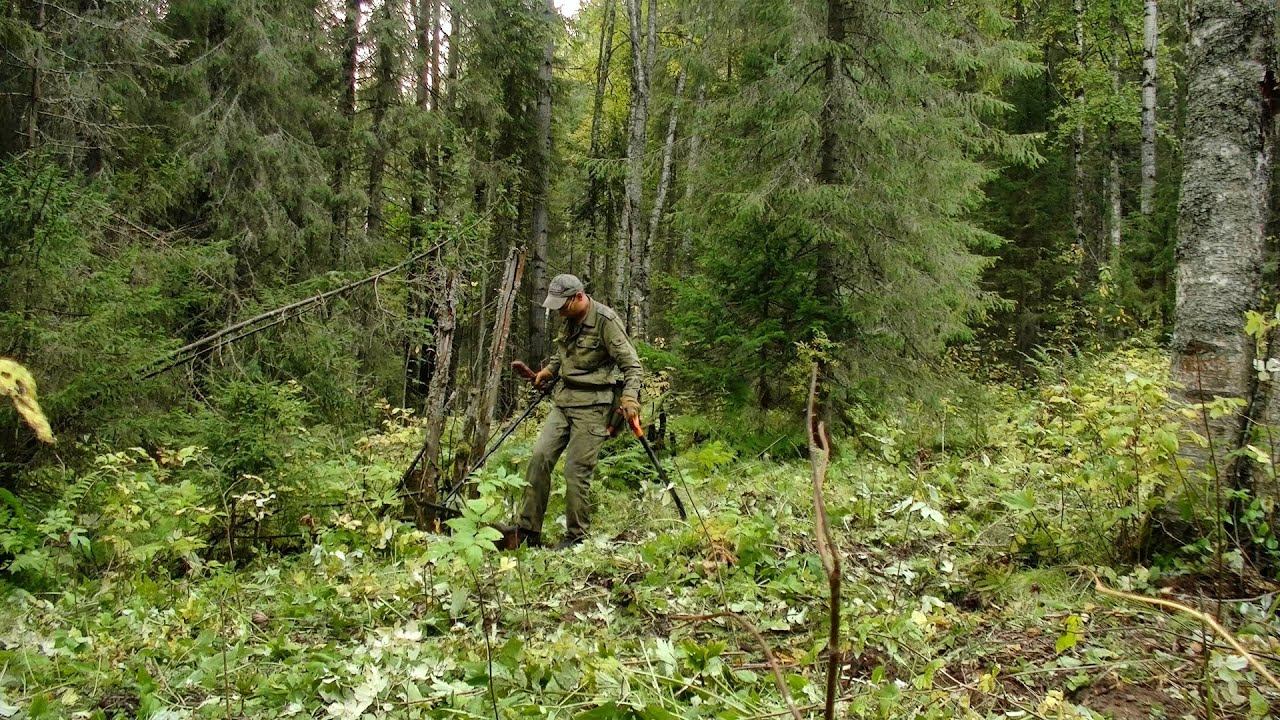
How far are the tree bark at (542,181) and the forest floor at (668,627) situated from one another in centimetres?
1073

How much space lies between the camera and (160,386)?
607cm

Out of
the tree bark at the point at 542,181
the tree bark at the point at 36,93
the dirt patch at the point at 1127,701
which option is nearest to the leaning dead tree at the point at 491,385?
the dirt patch at the point at 1127,701

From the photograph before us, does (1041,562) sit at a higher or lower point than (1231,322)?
lower

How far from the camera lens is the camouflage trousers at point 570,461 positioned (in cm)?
560

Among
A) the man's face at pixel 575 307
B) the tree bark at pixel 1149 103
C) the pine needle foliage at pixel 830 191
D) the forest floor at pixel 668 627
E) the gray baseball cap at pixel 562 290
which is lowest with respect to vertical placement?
the forest floor at pixel 668 627

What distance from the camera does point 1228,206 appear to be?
11.7 ft

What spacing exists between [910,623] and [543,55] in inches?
628

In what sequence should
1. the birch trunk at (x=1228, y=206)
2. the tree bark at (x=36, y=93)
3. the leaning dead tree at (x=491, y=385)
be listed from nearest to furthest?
the birch trunk at (x=1228, y=206), the leaning dead tree at (x=491, y=385), the tree bark at (x=36, y=93)

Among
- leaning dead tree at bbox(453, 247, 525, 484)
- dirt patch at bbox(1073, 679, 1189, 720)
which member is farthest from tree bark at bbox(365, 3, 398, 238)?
dirt patch at bbox(1073, 679, 1189, 720)

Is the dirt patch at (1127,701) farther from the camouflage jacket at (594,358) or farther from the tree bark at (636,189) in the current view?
the tree bark at (636,189)

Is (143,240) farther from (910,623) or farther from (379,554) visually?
(910,623)

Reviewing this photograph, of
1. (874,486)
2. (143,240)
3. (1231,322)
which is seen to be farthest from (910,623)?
(143,240)

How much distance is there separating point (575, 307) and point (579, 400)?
0.80 meters

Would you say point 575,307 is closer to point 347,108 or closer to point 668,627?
point 668,627
